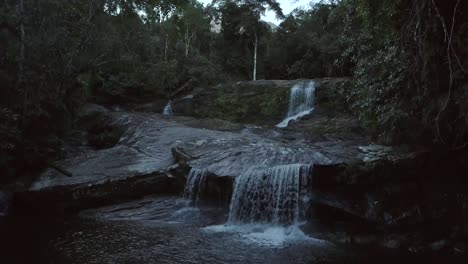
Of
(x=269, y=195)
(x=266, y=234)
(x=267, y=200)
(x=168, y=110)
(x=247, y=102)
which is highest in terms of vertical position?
(x=247, y=102)

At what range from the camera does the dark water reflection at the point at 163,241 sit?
289 inches

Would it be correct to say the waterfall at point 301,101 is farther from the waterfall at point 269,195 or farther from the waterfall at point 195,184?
the waterfall at point 269,195

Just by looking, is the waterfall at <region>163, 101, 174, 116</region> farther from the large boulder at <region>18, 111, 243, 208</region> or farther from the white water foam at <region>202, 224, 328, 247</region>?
the white water foam at <region>202, 224, 328, 247</region>

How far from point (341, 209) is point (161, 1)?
7.46 m

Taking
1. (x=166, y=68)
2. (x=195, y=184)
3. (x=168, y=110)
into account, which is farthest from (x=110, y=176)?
(x=166, y=68)

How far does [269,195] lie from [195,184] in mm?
2005

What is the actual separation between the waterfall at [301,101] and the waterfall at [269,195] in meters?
9.96

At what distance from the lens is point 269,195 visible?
9.71 metres

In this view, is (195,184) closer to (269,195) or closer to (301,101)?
(269,195)

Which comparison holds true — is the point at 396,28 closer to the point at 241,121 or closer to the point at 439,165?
the point at 439,165

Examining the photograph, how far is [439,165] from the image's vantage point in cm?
904

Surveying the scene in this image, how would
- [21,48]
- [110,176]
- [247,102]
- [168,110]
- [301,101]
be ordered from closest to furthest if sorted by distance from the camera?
[110,176], [21,48], [301,101], [247,102], [168,110]

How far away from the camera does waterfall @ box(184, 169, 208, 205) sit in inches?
419

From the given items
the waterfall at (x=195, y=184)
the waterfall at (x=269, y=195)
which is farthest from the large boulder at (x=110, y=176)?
the waterfall at (x=269, y=195)
